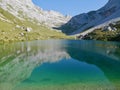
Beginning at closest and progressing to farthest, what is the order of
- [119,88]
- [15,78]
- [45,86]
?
[119,88] < [45,86] < [15,78]

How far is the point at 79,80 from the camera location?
1641 inches

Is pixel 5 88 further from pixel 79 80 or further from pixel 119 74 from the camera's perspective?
pixel 119 74

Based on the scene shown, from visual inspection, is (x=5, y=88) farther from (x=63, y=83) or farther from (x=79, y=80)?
(x=79, y=80)

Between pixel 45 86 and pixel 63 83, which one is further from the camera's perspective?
pixel 63 83

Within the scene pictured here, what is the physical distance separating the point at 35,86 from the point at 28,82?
403 cm

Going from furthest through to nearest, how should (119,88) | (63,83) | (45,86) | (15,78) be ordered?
(15,78) < (63,83) < (45,86) < (119,88)

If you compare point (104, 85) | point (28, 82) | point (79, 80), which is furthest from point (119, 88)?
point (28, 82)

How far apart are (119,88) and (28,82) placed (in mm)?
15152

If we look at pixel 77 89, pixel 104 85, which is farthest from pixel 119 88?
pixel 77 89

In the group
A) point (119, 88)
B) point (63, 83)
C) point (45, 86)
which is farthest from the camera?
point (63, 83)

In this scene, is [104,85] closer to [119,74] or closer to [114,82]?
[114,82]

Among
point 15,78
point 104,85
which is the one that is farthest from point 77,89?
point 15,78

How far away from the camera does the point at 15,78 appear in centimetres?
4547

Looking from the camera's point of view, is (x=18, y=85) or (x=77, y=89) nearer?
(x=77, y=89)
